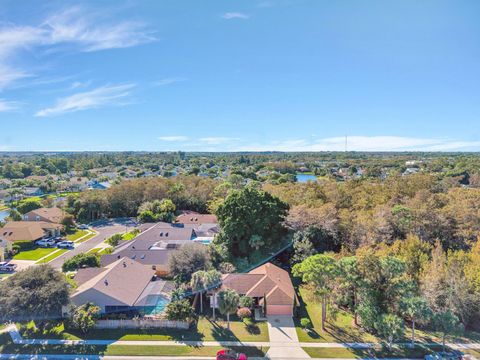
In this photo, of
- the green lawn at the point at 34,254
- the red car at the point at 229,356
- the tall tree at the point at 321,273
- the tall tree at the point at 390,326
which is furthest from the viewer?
the green lawn at the point at 34,254

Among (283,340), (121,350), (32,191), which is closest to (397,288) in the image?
(283,340)

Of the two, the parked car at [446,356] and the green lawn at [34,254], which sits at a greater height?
the parked car at [446,356]

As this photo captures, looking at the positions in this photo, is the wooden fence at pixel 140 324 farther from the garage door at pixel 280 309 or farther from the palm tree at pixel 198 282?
the garage door at pixel 280 309

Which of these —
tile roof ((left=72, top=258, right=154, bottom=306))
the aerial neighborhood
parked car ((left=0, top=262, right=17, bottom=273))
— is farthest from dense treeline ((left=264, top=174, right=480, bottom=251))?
parked car ((left=0, top=262, right=17, bottom=273))

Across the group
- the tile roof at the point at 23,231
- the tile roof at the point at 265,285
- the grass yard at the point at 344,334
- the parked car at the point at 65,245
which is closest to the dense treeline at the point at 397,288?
the grass yard at the point at 344,334

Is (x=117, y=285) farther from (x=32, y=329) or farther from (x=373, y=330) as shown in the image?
(x=373, y=330)
